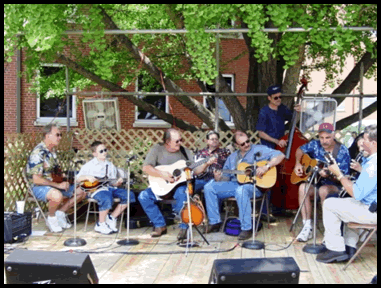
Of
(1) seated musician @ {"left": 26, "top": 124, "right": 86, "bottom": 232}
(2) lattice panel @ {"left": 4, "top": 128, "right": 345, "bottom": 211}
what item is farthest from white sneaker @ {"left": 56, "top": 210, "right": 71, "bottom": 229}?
(2) lattice panel @ {"left": 4, "top": 128, "right": 345, "bottom": 211}

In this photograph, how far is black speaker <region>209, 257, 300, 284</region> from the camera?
322cm

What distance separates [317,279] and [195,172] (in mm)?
2029

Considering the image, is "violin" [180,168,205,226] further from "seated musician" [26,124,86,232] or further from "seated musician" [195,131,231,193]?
"seated musician" [26,124,86,232]

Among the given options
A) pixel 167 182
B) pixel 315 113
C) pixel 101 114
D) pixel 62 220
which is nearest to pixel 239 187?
pixel 167 182

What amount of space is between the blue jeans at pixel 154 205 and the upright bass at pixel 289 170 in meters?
1.57

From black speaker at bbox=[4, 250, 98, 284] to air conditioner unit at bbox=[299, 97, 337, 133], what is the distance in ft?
16.4

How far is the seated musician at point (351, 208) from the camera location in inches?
180

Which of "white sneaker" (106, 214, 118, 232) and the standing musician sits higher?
the standing musician

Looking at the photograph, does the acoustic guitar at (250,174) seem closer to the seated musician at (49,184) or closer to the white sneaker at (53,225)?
the seated musician at (49,184)

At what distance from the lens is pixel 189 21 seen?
19.1 ft

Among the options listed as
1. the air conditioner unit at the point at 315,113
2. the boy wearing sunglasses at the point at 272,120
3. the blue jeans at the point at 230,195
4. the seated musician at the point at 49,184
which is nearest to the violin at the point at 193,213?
the blue jeans at the point at 230,195

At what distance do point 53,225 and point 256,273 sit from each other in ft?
12.2
